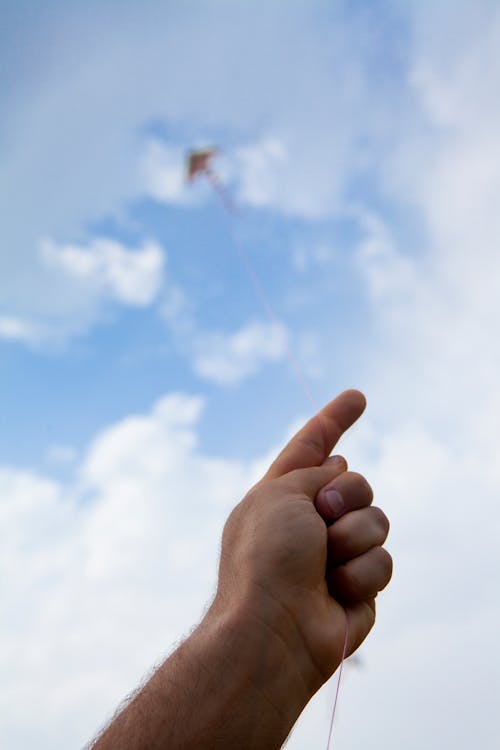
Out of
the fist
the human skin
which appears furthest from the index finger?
the fist

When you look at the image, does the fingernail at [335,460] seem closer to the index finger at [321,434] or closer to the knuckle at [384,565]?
the index finger at [321,434]

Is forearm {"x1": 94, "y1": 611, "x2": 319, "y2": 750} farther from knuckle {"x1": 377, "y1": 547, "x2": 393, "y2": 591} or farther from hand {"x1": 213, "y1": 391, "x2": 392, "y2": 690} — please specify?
knuckle {"x1": 377, "y1": 547, "x2": 393, "y2": 591}

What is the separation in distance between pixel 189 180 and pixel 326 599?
155 inches

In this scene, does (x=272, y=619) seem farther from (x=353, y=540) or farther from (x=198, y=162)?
(x=198, y=162)

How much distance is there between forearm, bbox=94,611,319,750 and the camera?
10.3 feet

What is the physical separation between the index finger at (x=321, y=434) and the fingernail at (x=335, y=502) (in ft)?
1.36

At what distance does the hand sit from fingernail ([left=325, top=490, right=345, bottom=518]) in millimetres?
13

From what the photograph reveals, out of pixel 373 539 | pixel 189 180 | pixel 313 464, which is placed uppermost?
pixel 189 180

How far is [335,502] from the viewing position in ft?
12.2

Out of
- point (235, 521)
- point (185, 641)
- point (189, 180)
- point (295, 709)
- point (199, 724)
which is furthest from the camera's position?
point (189, 180)

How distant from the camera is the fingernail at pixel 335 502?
3717 millimetres

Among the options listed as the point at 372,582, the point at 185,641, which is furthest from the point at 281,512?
the point at 185,641

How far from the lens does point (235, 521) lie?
396 cm

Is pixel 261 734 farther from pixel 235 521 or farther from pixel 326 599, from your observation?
pixel 235 521
